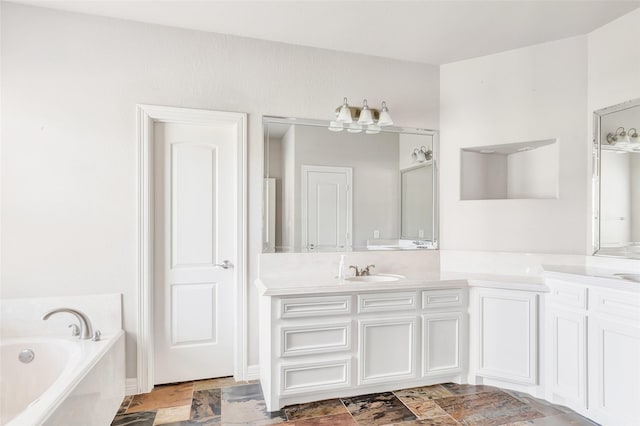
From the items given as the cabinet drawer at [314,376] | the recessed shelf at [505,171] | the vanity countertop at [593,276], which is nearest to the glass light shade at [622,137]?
the recessed shelf at [505,171]

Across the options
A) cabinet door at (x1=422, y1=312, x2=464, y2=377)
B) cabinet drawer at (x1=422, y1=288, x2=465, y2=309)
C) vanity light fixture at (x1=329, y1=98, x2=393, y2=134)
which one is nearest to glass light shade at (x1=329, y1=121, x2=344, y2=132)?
vanity light fixture at (x1=329, y1=98, x2=393, y2=134)

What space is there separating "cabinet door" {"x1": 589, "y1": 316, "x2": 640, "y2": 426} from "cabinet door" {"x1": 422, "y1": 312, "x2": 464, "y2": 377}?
0.76m

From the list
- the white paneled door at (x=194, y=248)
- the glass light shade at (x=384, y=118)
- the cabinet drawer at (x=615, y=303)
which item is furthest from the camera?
the glass light shade at (x=384, y=118)

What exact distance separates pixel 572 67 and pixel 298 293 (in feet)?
8.75

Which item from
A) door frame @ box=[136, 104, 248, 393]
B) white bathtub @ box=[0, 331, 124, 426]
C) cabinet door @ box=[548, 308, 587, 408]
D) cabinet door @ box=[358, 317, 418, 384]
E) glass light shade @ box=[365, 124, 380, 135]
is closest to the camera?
white bathtub @ box=[0, 331, 124, 426]

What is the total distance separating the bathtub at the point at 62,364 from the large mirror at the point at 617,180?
10.9 feet

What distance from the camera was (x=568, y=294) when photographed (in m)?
2.22

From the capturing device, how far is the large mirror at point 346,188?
9.04 ft

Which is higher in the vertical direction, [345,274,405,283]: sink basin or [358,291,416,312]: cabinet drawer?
[345,274,405,283]: sink basin

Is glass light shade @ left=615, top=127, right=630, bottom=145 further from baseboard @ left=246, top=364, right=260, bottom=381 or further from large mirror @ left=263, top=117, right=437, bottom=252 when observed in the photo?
baseboard @ left=246, top=364, right=260, bottom=381

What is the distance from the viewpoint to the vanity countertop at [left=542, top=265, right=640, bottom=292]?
1928mm

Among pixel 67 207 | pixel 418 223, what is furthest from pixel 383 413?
pixel 67 207

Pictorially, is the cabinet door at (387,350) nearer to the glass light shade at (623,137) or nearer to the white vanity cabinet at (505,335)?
the white vanity cabinet at (505,335)

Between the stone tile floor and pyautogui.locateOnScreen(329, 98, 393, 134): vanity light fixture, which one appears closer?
the stone tile floor
